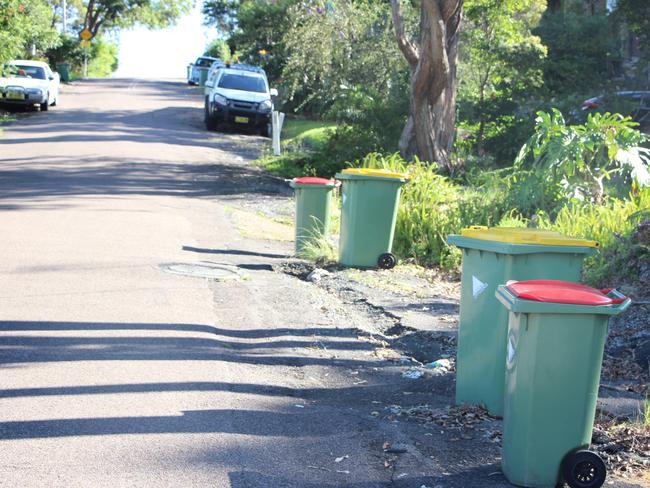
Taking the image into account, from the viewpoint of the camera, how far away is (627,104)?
2245 cm

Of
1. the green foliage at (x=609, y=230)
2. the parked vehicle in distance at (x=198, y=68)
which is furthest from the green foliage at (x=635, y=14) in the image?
the parked vehicle in distance at (x=198, y=68)

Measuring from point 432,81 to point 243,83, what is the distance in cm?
1434

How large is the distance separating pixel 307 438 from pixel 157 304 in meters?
3.74

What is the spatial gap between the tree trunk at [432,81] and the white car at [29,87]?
57.6 ft

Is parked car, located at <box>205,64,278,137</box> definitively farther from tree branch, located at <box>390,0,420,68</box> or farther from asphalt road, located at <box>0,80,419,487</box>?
asphalt road, located at <box>0,80,419,487</box>

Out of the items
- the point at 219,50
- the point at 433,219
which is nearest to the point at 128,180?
the point at 433,219

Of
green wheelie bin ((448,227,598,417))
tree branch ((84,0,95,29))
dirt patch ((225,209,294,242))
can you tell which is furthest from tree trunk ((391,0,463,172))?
tree branch ((84,0,95,29))

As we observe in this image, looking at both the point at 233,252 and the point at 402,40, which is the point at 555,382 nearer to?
the point at 233,252

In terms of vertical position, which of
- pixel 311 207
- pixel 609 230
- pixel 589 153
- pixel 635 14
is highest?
pixel 635 14

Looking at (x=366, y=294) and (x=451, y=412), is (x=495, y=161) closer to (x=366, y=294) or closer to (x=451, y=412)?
(x=366, y=294)

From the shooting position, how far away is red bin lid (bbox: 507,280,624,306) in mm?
4918

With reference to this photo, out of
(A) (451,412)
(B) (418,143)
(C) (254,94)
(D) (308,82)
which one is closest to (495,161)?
(B) (418,143)

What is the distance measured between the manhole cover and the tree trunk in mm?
7949

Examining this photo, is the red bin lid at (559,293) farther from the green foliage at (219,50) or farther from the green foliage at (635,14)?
the green foliage at (219,50)
